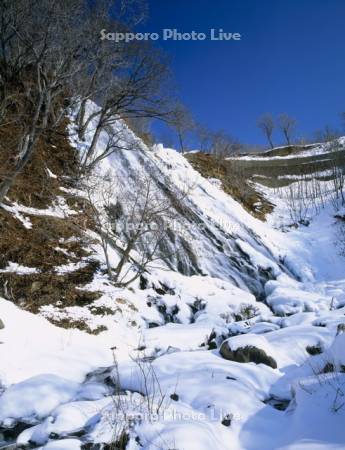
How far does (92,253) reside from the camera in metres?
9.84

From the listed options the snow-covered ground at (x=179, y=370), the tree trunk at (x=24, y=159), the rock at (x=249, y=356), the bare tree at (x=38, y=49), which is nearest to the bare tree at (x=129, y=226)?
the snow-covered ground at (x=179, y=370)

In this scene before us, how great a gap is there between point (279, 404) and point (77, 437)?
2.21 meters

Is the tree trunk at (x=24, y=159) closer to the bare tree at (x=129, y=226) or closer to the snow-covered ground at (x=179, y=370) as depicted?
the snow-covered ground at (x=179, y=370)

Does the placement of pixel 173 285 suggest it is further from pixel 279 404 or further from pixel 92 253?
pixel 279 404

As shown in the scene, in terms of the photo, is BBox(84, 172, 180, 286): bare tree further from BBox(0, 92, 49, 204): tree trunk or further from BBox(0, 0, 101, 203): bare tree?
BBox(0, 0, 101, 203): bare tree

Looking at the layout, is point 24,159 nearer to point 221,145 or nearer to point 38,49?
point 38,49

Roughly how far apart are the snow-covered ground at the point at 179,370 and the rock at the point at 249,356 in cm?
2

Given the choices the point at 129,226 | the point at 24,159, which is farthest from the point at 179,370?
the point at 129,226

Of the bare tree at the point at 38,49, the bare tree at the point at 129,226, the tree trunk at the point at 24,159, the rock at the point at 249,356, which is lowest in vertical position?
the rock at the point at 249,356

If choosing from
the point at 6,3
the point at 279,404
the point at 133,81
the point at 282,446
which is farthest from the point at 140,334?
the point at 6,3

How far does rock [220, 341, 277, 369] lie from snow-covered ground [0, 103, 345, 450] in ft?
0.06

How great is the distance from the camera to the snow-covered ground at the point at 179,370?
10.0ft

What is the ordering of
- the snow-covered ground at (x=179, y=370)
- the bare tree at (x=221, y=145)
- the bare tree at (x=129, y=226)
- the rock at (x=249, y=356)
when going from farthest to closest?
1. the bare tree at (x=221, y=145)
2. the bare tree at (x=129, y=226)
3. the rock at (x=249, y=356)
4. the snow-covered ground at (x=179, y=370)

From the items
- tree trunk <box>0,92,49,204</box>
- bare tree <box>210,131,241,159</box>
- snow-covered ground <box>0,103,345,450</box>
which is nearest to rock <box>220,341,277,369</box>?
snow-covered ground <box>0,103,345,450</box>
